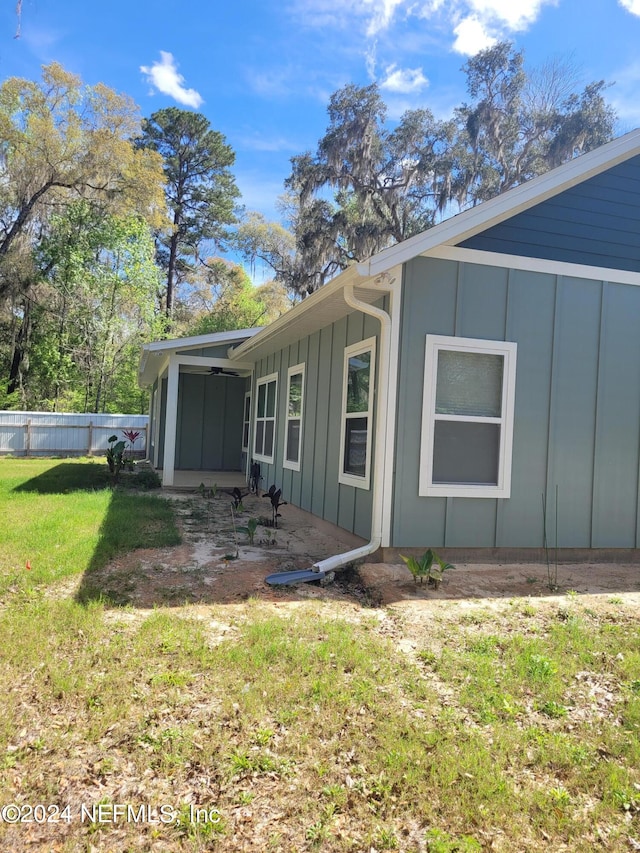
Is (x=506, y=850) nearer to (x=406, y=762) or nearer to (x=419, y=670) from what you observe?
(x=406, y=762)

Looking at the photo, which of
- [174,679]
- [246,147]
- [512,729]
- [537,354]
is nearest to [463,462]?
[537,354]

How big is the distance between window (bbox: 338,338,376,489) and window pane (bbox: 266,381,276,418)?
3556 millimetres

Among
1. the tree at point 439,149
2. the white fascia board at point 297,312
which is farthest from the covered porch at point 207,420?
the tree at point 439,149

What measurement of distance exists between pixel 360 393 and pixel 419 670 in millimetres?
3223

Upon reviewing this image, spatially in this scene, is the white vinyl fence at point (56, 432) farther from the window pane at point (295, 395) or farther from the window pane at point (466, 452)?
the window pane at point (466, 452)

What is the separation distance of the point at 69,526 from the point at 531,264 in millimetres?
5546

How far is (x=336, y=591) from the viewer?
4551 mm

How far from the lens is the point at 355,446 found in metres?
5.95

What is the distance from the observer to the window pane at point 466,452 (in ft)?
17.2

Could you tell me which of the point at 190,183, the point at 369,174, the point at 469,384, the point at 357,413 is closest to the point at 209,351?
the point at 357,413

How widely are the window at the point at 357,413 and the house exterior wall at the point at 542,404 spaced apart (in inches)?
21.3

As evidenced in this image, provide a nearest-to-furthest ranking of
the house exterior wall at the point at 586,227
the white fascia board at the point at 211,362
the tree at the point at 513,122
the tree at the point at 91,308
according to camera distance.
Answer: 1. the house exterior wall at the point at 586,227
2. the white fascia board at the point at 211,362
3. the tree at the point at 91,308
4. the tree at the point at 513,122

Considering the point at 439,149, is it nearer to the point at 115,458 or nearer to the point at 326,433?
the point at 115,458

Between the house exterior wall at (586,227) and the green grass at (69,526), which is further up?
the house exterior wall at (586,227)
